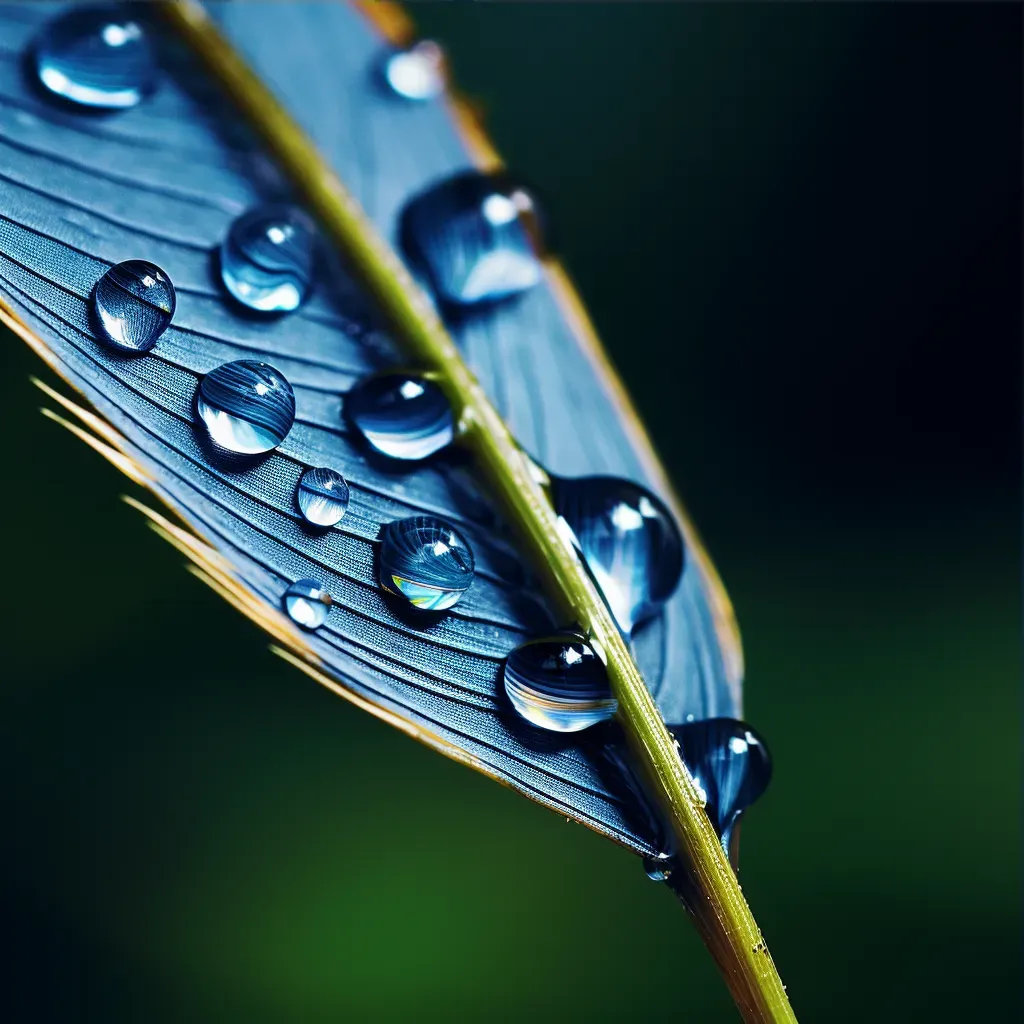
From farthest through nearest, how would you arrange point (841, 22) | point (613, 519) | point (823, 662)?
point (841, 22), point (823, 662), point (613, 519)

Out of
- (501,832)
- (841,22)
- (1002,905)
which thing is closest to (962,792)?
Answer: (1002,905)

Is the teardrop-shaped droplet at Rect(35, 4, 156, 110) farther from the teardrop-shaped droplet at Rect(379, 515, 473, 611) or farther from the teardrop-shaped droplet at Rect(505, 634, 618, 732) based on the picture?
the teardrop-shaped droplet at Rect(505, 634, 618, 732)

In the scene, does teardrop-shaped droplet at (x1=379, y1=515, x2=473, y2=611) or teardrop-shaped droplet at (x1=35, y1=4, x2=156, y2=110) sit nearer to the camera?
teardrop-shaped droplet at (x1=379, y1=515, x2=473, y2=611)

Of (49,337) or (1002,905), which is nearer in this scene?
(49,337)

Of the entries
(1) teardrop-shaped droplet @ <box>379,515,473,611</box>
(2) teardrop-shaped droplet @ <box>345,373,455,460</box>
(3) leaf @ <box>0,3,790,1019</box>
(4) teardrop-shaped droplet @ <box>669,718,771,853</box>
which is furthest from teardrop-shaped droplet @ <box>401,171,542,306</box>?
(4) teardrop-shaped droplet @ <box>669,718,771,853</box>

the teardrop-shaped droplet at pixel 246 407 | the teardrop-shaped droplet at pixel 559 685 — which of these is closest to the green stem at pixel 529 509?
the teardrop-shaped droplet at pixel 559 685

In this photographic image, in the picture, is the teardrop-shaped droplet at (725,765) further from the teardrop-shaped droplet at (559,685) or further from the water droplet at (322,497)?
the water droplet at (322,497)

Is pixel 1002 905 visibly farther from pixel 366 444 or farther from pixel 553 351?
pixel 366 444

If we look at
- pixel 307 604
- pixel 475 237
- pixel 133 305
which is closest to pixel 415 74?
pixel 475 237
